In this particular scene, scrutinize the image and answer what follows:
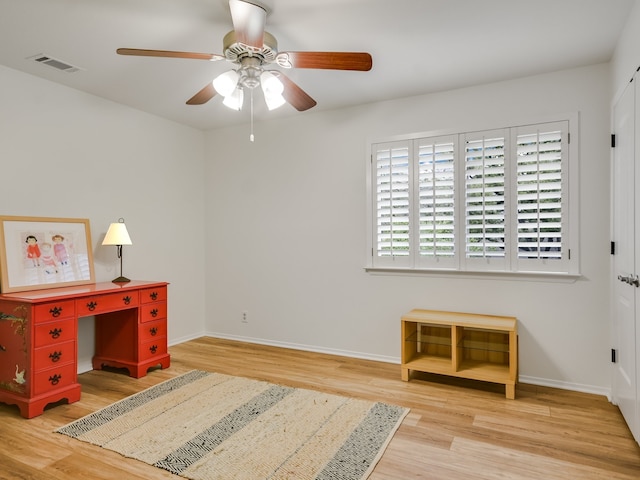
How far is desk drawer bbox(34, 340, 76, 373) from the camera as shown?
9.28 ft

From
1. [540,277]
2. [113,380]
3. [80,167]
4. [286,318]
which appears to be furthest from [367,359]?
[80,167]

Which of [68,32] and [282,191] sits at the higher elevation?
[68,32]

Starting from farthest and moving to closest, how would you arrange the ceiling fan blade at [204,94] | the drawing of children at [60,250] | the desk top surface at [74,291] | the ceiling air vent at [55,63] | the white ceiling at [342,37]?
the drawing of children at [60,250] → the ceiling air vent at [55,63] → the desk top surface at [74,291] → the ceiling fan blade at [204,94] → the white ceiling at [342,37]

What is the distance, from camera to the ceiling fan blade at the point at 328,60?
7.32 feet

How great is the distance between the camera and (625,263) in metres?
2.64

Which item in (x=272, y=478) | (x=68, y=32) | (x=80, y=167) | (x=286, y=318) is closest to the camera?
(x=272, y=478)

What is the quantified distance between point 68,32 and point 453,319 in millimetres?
3506

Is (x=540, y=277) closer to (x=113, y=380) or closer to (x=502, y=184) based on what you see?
(x=502, y=184)

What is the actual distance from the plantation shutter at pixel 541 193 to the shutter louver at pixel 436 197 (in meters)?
0.55

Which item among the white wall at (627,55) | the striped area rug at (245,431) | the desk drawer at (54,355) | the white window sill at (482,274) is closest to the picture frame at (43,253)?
the desk drawer at (54,355)

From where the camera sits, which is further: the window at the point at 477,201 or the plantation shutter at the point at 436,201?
the plantation shutter at the point at 436,201

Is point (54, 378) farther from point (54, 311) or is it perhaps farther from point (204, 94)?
point (204, 94)

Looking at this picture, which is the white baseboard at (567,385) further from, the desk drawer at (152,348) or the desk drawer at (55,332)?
the desk drawer at (55,332)

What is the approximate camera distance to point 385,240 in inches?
158
